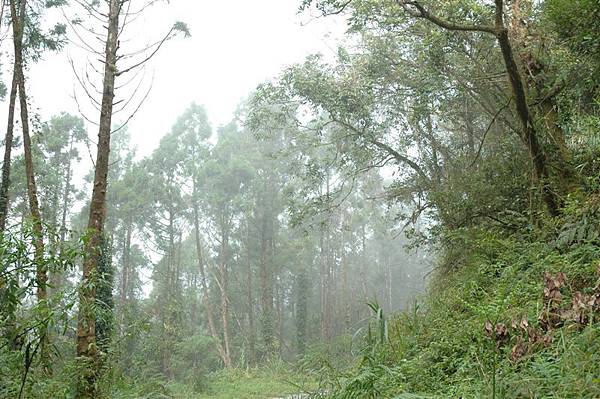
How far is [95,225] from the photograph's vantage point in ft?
18.6

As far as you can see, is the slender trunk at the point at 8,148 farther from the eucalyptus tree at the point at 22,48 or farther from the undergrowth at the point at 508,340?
the undergrowth at the point at 508,340

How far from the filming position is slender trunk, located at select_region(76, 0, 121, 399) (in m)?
4.23

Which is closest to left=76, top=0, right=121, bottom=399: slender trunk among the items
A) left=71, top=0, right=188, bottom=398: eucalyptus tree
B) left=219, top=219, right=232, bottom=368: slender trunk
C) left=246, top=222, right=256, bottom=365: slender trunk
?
left=71, top=0, right=188, bottom=398: eucalyptus tree

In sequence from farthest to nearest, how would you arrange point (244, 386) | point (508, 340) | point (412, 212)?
point (244, 386) < point (412, 212) < point (508, 340)

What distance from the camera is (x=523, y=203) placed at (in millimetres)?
6879

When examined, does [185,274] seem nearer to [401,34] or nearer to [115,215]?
[115,215]

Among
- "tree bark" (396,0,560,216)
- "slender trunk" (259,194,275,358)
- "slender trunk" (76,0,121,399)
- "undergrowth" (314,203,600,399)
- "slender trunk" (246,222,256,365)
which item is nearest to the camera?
"undergrowth" (314,203,600,399)

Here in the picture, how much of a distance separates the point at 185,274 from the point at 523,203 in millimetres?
31124

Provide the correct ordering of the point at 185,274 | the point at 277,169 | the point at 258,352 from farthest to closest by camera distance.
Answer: the point at 185,274, the point at 277,169, the point at 258,352

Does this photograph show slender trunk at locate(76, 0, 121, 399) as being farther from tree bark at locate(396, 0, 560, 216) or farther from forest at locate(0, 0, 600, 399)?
tree bark at locate(396, 0, 560, 216)

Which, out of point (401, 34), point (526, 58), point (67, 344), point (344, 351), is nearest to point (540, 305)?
point (344, 351)

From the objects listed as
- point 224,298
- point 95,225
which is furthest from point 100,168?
point 224,298

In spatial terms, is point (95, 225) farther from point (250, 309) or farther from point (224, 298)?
point (250, 309)

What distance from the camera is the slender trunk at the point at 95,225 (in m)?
4.23
